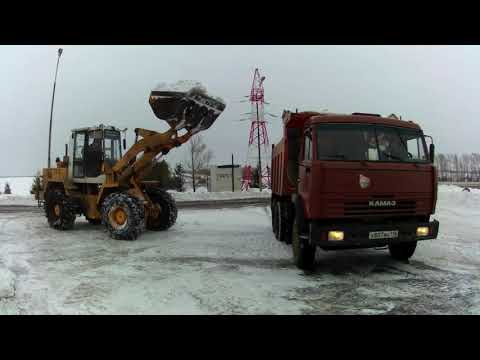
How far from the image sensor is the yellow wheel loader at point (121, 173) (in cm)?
1025

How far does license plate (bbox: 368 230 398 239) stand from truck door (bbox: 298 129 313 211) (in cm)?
115

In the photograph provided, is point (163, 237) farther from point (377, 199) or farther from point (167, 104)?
point (377, 199)

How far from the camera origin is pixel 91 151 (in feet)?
40.7

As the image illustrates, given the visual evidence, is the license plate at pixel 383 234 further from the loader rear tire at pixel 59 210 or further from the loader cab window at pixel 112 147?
the loader rear tire at pixel 59 210

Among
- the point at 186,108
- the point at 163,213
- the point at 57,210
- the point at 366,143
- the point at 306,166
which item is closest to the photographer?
the point at 366,143

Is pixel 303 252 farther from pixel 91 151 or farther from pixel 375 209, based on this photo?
pixel 91 151

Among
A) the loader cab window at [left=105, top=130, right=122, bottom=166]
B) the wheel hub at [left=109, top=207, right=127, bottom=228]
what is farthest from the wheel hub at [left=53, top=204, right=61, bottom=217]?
the wheel hub at [left=109, top=207, right=127, bottom=228]

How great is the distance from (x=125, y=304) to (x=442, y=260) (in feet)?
20.6

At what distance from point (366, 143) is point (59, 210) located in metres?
9.55

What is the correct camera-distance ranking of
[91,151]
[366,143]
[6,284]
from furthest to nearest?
[91,151] < [366,143] < [6,284]

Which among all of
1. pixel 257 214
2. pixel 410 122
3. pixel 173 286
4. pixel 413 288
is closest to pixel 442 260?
pixel 413 288

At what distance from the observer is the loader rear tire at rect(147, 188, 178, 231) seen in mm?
12039

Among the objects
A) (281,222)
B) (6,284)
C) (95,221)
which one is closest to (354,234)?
(281,222)

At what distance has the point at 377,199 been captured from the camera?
648cm
